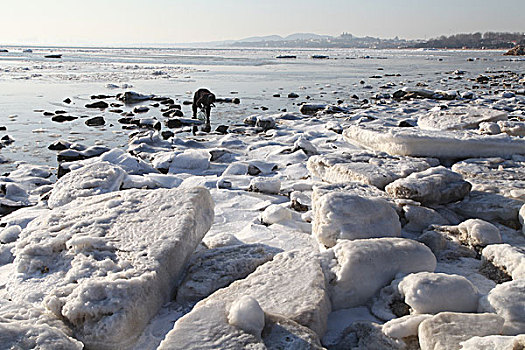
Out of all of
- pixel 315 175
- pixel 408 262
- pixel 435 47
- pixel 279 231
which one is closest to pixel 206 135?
pixel 315 175

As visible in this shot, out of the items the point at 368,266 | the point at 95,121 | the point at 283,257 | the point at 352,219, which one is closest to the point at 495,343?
the point at 368,266

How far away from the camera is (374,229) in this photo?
2801 millimetres

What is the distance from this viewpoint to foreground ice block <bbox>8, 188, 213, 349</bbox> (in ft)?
6.30

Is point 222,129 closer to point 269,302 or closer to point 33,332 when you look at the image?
point 269,302

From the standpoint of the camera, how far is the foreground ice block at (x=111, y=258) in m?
1.92

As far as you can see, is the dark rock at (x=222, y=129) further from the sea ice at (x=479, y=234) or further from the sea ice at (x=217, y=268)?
the sea ice at (x=479, y=234)

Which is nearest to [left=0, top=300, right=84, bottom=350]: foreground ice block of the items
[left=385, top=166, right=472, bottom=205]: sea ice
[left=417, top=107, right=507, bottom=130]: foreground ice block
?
[left=385, top=166, right=472, bottom=205]: sea ice

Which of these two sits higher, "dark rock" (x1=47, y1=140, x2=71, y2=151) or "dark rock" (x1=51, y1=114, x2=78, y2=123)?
"dark rock" (x1=51, y1=114, x2=78, y2=123)

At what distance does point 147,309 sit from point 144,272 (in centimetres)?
18

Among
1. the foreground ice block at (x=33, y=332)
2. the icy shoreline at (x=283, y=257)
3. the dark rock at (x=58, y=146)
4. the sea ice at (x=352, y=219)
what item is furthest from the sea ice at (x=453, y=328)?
the dark rock at (x=58, y=146)

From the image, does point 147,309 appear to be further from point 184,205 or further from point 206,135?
point 206,135

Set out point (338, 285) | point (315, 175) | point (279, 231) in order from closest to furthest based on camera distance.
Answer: point (338, 285) → point (279, 231) → point (315, 175)

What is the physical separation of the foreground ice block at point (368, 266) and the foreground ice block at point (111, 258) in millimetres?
861

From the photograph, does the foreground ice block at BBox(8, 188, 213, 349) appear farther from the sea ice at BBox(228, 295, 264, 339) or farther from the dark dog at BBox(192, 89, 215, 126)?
the dark dog at BBox(192, 89, 215, 126)
